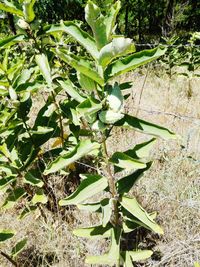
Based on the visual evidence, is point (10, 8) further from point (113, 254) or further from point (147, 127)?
point (113, 254)

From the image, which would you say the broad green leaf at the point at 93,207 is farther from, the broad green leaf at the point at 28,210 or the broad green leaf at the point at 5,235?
the broad green leaf at the point at 28,210

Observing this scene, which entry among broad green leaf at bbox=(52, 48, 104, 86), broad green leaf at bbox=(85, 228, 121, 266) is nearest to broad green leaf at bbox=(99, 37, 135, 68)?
broad green leaf at bbox=(52, 48, 104, 86)

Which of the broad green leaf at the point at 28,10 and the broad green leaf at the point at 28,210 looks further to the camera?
the broad green leaf at the point at 28,210

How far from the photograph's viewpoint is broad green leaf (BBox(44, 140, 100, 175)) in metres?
1.73

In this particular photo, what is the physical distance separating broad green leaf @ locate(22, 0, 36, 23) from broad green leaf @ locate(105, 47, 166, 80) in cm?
75

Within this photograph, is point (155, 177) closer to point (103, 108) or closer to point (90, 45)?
point (103, 108)

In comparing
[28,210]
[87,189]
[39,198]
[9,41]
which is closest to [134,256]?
[87,189]

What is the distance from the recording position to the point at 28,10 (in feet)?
6.80

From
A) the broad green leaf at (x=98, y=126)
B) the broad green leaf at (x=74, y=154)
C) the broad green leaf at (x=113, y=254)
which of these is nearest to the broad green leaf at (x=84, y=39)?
the broad green leaf at (x=98, y=126)

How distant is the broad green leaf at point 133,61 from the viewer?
4.88 ft

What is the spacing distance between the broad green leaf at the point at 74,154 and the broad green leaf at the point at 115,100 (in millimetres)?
271

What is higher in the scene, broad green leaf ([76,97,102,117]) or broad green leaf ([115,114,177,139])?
broad green leaf ([76,97,102,117])

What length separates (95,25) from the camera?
4.74 feet

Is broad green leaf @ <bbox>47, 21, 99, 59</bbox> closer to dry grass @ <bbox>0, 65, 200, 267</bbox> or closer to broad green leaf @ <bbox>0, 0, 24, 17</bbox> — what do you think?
broad green leaf @ <bbox>0, 0, 24, 17</bbox>
